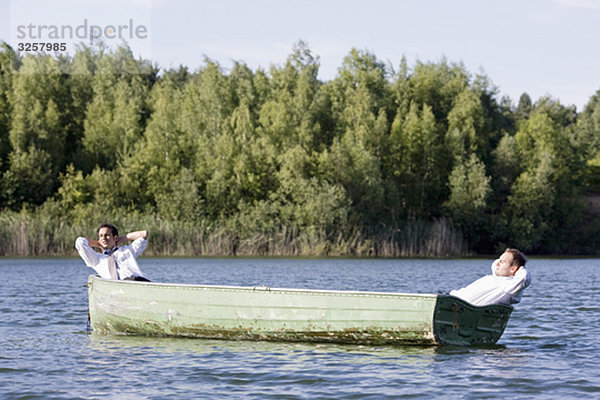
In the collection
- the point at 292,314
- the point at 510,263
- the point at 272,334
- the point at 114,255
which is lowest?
→ the point at 272,334

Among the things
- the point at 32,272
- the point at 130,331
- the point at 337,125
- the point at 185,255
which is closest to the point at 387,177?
the point at 337,125

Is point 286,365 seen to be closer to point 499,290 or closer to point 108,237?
point 499,290

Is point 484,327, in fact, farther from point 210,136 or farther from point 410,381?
point 210,136

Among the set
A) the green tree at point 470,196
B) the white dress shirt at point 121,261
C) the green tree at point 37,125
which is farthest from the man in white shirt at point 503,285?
the green tree at point 470,196

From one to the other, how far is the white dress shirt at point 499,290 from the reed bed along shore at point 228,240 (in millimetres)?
34076

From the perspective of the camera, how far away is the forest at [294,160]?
55.1 metres

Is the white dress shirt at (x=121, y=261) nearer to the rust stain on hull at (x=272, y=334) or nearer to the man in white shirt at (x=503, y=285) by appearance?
the rust stain on hull at (x=272, y=334)

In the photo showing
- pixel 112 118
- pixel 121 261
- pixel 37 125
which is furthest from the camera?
pixel 112 118

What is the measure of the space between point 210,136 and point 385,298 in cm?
5163

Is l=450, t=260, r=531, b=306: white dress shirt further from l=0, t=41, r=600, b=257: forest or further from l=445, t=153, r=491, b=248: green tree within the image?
l=445, t=153, r=491, b=248: green tree

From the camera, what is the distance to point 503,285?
13.5 metres

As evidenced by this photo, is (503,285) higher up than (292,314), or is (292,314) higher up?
(503,285)

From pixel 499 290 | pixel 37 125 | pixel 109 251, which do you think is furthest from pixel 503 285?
pixel 37 125

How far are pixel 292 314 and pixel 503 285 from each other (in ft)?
10.7
